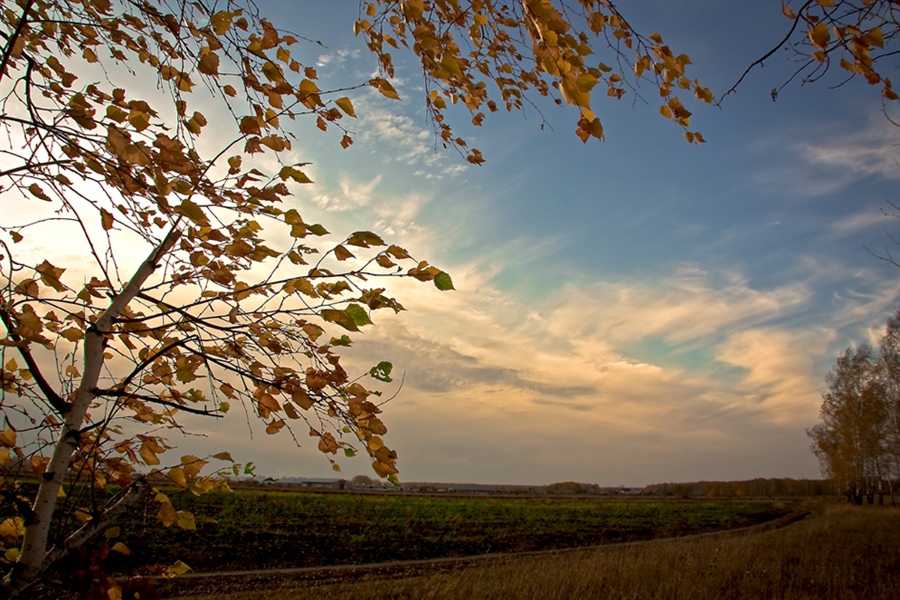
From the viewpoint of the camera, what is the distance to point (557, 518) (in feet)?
78.7

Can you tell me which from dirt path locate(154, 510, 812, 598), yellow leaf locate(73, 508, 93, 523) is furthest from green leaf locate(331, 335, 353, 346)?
dirt path locate(154, 510, 812, 598)

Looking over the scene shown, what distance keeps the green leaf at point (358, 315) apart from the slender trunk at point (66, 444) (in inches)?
46.3

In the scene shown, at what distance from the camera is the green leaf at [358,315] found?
157 centimetres

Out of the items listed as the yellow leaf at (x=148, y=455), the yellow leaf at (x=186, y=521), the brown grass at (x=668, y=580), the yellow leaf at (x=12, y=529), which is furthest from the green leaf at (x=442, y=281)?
the brown grass at (x=668, y=580)

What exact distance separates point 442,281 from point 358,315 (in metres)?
0.29

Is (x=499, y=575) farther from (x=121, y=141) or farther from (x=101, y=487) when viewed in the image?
(x=121, y=141)

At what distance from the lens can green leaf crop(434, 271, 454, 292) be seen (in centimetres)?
152

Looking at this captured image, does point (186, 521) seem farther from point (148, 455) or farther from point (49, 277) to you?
point (49, 277)

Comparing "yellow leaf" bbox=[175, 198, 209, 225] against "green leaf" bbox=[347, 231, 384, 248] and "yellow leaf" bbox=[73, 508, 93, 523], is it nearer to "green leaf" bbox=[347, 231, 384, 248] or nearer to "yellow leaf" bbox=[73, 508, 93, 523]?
"green leaf" bbox=[347, 231, 384, 248]

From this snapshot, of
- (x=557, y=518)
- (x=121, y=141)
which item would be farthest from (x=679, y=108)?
(x=557, y=518)

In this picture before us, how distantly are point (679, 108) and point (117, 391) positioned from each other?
2703mm

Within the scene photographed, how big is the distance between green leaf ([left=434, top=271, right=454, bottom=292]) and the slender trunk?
1400mm

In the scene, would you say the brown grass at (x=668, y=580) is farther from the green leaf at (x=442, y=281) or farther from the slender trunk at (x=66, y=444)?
the green leaf at (x=442, y=281)

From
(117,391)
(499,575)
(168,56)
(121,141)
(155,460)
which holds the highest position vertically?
(168,56)
